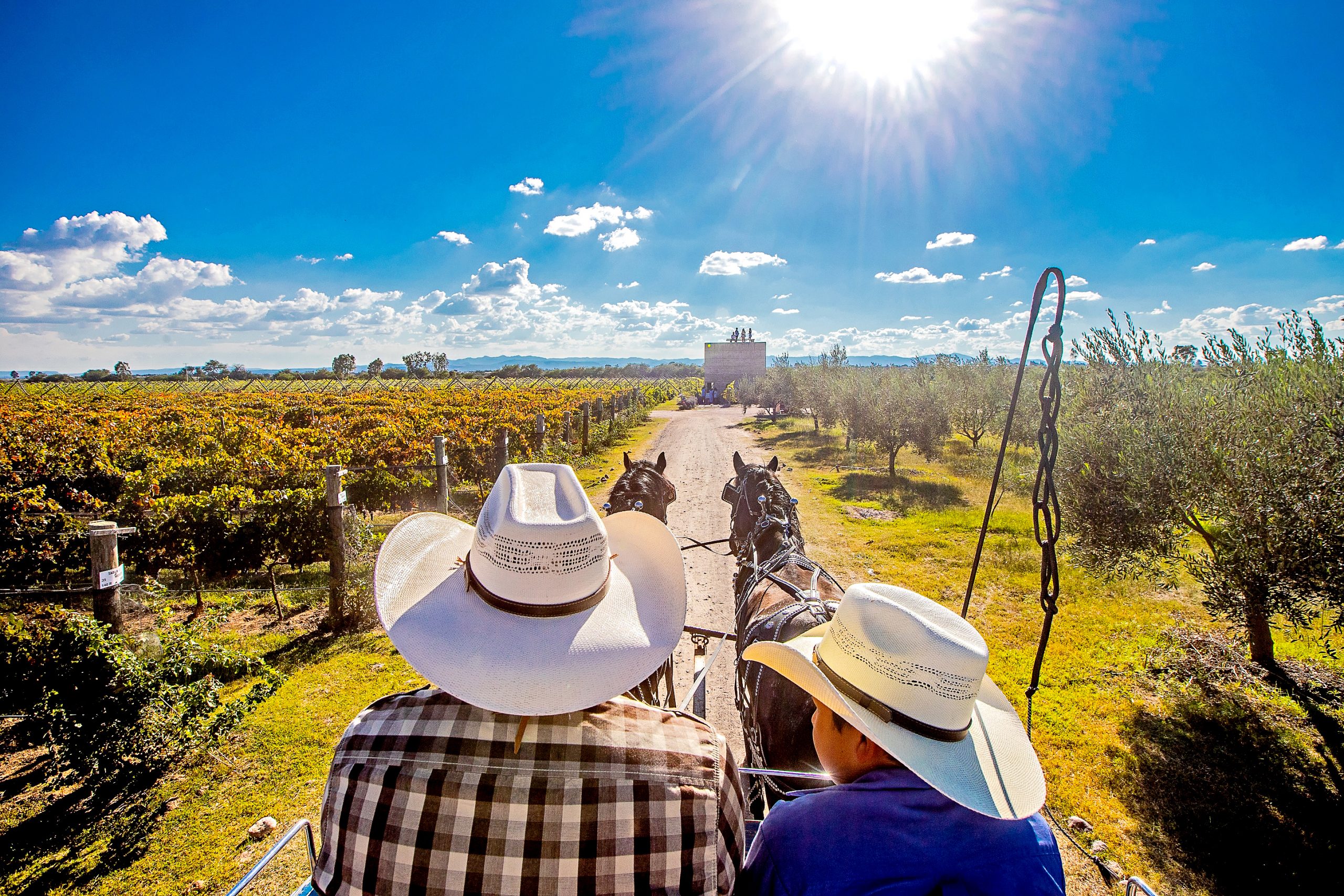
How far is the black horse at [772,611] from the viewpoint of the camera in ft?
8.70

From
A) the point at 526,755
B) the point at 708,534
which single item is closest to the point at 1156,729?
the point at 526,755

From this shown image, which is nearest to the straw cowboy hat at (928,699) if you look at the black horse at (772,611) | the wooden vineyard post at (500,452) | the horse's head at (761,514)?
the black horse at (772,611)

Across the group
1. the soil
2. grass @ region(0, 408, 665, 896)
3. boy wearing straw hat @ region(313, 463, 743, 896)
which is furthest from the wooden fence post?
the soil

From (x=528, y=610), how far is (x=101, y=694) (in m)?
3.60

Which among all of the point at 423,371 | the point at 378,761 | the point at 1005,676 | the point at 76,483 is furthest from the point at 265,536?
the point at 423,371

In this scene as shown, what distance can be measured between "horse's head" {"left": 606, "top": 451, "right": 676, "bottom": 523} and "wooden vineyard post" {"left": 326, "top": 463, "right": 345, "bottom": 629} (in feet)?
10.5

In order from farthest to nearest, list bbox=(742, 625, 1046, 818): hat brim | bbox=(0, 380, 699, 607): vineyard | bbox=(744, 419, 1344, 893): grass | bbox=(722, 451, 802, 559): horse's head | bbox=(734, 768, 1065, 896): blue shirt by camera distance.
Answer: bbox=(0, 380, 699, 607): vineyard → bbox=(722, 451, 802, 559): horse's head → bbox=(744, 419, 1344, 893): grass → bbox=(742, 625, 1046, 818): hat brim → bbox=(734, 768, 1065, 896): blue shirt

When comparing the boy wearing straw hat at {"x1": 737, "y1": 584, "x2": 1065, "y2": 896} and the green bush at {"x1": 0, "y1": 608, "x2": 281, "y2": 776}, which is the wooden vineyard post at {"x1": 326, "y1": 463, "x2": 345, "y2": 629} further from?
the boy wearing straw hat at {"x1": 737, "y1": 584, "x2": 1065, "y2": 896}

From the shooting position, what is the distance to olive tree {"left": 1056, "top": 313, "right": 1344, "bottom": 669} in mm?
3697

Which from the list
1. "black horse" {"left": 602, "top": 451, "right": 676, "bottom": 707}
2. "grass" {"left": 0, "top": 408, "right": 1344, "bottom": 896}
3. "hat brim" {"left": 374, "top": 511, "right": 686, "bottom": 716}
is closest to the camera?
"hat brim" {"left": 374, "top": 511, "right": 686, "bottom": 716}

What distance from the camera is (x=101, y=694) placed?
10.6ft

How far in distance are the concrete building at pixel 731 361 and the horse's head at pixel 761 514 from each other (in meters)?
55.8

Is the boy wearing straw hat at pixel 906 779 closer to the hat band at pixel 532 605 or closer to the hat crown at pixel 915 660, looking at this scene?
the hat crown at pixel 915 660

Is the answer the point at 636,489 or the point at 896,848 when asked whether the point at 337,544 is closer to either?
the point at 636,489
